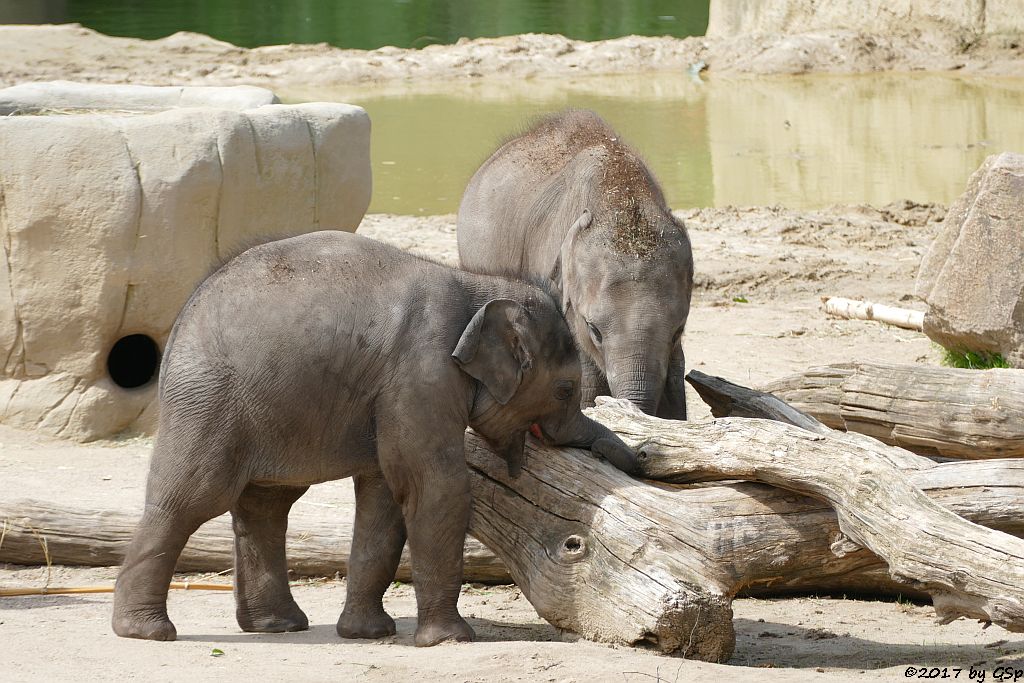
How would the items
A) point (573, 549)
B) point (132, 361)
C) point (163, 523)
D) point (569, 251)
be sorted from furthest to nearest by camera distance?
point (132, 361) < point (569, 251) < point (573, 549) < point (163, 523)

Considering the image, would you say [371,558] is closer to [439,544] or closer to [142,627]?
[439,544]

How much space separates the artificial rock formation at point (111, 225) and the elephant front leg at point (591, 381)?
217cm

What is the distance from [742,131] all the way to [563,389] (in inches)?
543

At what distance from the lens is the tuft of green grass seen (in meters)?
6.92

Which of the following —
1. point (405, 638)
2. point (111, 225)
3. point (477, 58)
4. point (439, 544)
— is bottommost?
point (405, 638)

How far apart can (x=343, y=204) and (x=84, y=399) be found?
1.80 metres

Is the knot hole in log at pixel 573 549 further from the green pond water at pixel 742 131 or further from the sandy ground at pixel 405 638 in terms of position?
the green pond water at pixel 742 131

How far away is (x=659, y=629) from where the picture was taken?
3.86 metres

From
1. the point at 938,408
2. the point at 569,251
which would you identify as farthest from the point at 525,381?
the point at 938,408

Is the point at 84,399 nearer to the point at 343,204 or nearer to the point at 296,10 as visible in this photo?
the point at 343,204

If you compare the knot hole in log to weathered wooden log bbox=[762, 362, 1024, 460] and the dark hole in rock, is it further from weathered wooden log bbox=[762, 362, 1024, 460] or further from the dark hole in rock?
the dark hole in rock

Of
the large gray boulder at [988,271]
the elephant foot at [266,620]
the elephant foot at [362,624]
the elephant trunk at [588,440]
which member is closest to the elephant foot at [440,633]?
the elephant foot at [362,624]

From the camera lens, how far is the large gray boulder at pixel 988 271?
266 inches

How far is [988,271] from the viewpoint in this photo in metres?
6.84
